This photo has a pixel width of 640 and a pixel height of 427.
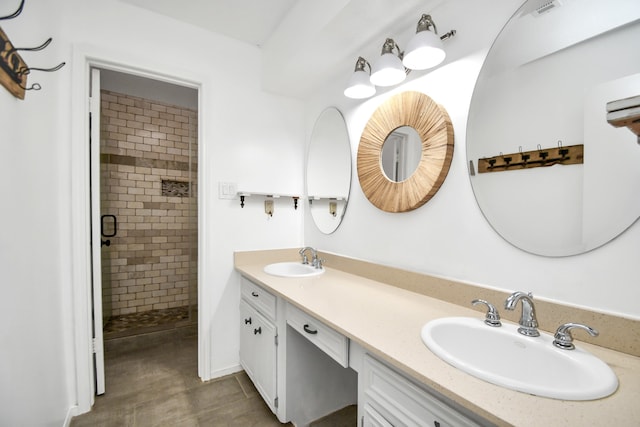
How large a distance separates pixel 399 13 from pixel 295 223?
162 centimetres

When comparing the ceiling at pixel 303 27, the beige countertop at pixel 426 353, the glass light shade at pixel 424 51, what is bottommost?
the beige countertop at pixel 426 353

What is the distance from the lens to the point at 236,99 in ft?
6.87

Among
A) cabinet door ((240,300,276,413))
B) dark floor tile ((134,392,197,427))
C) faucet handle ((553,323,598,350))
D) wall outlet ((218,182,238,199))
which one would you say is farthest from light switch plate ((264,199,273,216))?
faucet handle ((553,323,598,350))

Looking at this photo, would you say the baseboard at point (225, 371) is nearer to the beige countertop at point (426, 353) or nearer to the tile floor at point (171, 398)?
A: the tile floor at point (171, 398)

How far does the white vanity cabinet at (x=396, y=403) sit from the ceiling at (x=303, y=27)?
1543 mm

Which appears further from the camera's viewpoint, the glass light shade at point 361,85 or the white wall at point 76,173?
the glass light shade at point 361,85

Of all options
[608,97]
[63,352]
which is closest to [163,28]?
[63,352]

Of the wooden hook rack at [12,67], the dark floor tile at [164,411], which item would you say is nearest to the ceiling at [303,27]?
the wooden hook rack at [12,67]

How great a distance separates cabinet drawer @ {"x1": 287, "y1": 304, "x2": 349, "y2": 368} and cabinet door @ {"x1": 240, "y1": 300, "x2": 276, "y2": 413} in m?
0.25

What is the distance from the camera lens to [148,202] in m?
3.02

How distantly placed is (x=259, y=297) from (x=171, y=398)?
0.88 metres

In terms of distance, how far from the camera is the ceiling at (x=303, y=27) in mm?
1369

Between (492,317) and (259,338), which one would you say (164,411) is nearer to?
(259,338)

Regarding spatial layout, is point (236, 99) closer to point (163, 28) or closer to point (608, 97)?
point (163, 28)
